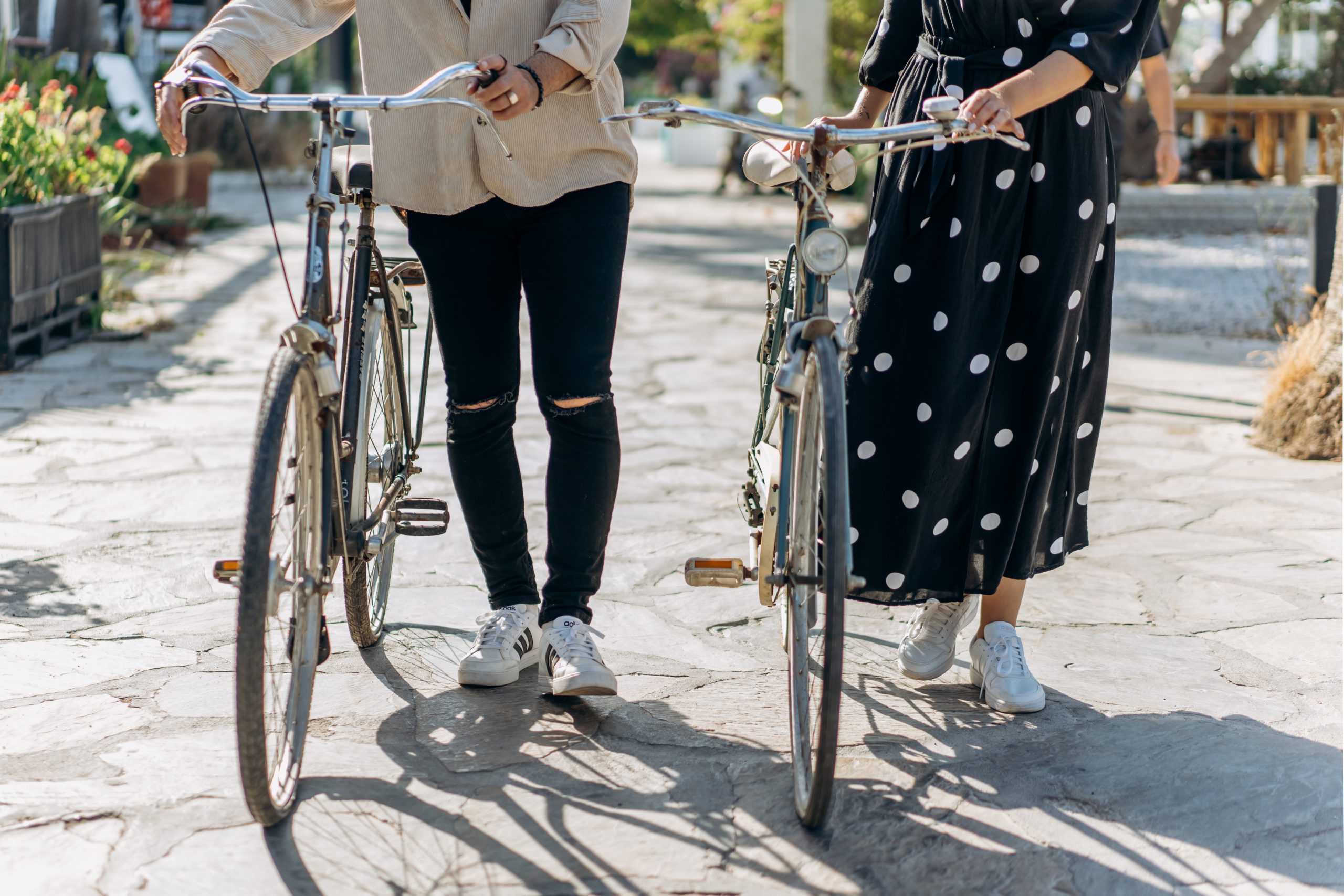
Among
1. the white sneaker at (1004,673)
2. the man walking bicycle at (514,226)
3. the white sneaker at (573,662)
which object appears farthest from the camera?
the white sneaker at (1004,673)

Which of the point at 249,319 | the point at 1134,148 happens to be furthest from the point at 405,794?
the point at 1134,148

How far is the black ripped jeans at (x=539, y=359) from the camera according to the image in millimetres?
2688

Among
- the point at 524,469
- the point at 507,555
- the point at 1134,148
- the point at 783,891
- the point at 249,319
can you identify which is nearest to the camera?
the point at 783,891

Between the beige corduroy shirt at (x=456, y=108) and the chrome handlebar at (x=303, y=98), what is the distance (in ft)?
0.65

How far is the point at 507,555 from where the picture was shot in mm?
2977

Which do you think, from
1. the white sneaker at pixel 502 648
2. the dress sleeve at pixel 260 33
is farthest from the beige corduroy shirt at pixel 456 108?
the white sneaker at pixel 502 648

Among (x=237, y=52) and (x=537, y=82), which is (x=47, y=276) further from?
(x=537, y=82)

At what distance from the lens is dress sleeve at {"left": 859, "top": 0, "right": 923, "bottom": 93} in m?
2.88

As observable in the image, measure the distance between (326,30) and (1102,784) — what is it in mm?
2042

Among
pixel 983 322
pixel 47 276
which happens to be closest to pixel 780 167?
pixel 983 322

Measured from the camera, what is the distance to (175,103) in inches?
93.5

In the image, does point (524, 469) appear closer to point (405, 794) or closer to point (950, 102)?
point (405, 794)

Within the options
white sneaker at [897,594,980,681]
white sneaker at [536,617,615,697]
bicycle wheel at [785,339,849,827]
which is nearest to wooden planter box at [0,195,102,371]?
white sneaker at [536,617,615,697]

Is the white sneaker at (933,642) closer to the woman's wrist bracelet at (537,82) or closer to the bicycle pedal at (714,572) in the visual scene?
the bicycle pedal at (714,572)
